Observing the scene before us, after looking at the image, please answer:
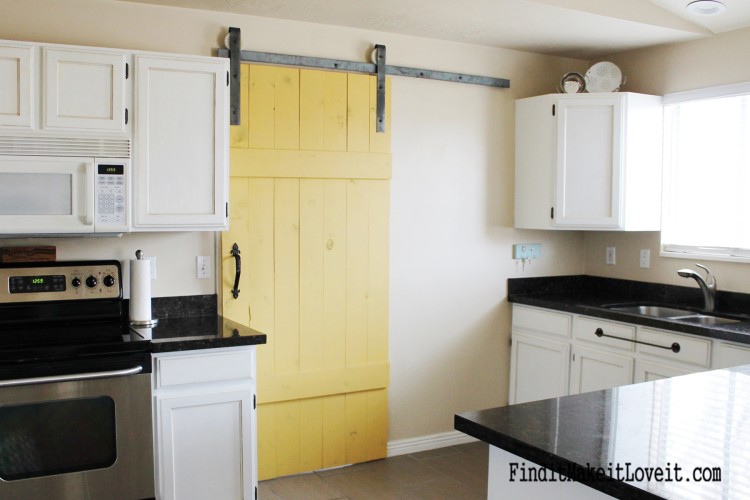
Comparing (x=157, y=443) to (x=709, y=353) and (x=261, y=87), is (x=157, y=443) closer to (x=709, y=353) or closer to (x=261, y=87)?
(x=261, y=87)

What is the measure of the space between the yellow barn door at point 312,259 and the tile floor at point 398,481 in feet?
0.30

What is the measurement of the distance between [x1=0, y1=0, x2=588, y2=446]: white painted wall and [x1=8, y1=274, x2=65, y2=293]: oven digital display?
0.62m

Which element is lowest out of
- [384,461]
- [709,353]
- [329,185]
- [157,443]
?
[384,461]

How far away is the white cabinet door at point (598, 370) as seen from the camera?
3617mm

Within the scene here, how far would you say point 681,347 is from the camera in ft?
10.9

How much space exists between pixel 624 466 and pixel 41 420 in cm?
203

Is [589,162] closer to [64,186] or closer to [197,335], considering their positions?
[197,335]

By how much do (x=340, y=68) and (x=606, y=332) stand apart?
1944 millimetres

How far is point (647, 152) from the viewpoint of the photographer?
158 inches

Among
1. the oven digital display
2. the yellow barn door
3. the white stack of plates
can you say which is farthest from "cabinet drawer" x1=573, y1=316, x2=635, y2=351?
the oven digital display

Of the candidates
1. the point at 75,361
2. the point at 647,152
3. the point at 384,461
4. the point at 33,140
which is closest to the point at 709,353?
the point at 647,152

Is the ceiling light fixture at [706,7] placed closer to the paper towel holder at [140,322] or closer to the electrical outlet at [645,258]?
the electrical outlet at [645,258]

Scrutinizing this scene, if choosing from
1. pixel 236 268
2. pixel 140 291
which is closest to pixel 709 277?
pixel 236 268

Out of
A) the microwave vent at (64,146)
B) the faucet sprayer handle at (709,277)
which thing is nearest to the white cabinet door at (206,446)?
the microwave vent at (64,146)
